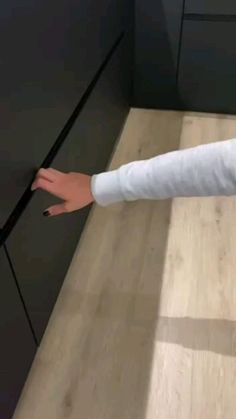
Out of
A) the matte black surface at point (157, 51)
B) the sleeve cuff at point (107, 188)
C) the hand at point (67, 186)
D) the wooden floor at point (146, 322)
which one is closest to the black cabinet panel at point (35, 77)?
the hand at point (67, 186)

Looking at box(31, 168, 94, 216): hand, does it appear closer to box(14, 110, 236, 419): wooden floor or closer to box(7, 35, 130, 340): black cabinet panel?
box(7, 35, 130, 340): black cabinet panel

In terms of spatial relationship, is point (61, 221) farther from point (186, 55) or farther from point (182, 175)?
point (186, 55)

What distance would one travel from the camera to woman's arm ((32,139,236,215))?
1.86ft

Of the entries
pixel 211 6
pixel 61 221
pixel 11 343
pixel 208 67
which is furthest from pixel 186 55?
pixel 11 343

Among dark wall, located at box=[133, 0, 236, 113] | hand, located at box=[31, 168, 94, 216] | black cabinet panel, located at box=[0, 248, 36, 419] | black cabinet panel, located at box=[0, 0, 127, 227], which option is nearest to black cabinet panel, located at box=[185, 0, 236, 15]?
dark wall, located at box=[133, 0, 236, 113]

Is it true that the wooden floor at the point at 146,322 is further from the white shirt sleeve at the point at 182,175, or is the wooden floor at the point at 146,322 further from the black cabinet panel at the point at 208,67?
the black cabinet panel at the point at 208,67

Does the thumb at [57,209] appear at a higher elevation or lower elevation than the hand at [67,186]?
lower

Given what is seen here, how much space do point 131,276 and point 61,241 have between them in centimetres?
26

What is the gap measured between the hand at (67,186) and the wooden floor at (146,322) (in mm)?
426

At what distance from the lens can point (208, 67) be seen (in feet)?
5.41

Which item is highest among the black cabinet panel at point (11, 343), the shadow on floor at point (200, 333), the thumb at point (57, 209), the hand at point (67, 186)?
the hand at point (67, 186)

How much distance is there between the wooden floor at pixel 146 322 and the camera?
89cm

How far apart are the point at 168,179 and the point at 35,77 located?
31 centimetres

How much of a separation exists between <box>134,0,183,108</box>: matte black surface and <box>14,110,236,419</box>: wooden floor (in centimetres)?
67
